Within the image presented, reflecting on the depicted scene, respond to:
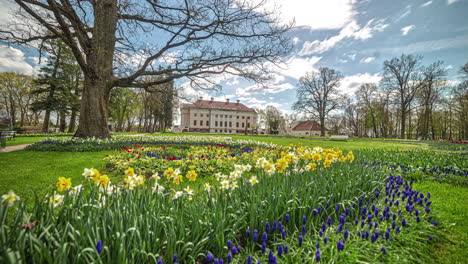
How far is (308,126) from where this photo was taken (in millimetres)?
67375

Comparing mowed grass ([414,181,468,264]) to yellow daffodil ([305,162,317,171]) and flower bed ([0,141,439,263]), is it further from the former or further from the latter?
yellow daffodil ([305,162,317,171])

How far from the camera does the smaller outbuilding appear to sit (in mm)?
65250

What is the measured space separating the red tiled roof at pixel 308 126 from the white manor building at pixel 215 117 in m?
16.0

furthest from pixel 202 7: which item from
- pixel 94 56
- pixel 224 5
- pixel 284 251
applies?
pixel 284 251

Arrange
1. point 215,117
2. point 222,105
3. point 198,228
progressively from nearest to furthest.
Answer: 1. point 198,228
2. point 215,117
3. point 222,105

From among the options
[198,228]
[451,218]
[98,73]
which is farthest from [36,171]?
[451,218]

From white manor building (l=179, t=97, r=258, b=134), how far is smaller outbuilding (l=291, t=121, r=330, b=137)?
15.6 meters

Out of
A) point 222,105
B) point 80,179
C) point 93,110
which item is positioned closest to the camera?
point 80,179

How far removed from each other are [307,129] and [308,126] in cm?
112

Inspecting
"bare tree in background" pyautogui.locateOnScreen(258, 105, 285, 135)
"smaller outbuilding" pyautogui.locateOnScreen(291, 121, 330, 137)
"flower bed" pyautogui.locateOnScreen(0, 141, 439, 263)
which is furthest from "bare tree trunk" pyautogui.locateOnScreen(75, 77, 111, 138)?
"smaller outbuilding" pyautogui.locateOnScreen(291, 121, 330, 137)

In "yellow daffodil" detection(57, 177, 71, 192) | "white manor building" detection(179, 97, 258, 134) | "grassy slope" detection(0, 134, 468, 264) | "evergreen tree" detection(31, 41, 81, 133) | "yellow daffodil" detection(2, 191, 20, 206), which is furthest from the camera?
"white manor building" detection(179, 97, 258, 134)

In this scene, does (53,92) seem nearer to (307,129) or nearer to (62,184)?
(62,184)

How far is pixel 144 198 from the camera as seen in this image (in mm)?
1830

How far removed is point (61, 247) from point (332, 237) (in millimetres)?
2071
